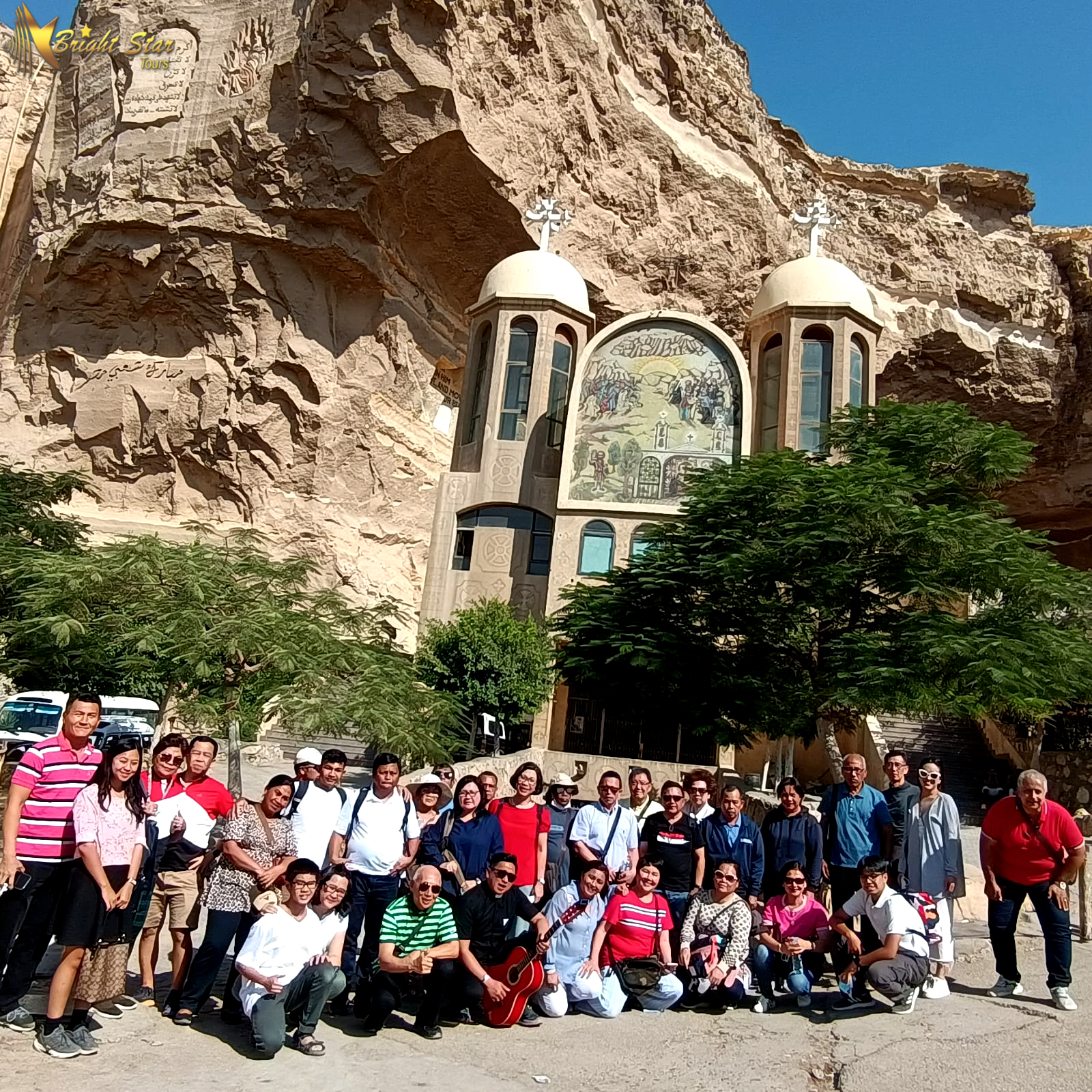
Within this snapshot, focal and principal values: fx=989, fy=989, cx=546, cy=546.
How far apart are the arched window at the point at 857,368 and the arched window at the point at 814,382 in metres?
0.63

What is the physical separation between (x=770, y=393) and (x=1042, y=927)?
72.7ft

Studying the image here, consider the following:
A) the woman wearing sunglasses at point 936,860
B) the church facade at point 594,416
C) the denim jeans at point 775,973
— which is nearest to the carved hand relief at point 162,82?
the church facade at point 594,416

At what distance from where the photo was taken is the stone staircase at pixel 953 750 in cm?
1938

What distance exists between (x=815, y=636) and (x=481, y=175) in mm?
19631

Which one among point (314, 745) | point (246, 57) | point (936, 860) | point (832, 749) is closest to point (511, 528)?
point (314, 745)

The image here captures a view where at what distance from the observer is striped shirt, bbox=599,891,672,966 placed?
5.95 meters

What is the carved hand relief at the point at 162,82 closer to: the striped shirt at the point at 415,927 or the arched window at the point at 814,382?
the arched window at the point at 814,382

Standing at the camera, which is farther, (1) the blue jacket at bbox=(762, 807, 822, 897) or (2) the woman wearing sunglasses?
(1) the blue jacket at bbox=(762, 807, 822, 897)

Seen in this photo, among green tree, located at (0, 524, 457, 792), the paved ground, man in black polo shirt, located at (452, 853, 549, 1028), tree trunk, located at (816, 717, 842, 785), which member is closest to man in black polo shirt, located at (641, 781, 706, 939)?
the paved ground

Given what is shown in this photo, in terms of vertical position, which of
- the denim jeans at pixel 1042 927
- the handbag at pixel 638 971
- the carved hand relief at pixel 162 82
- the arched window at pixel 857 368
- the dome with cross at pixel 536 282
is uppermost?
the carved hand relief at pixel 162 82

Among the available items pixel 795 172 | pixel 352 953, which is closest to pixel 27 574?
pixel 352 953

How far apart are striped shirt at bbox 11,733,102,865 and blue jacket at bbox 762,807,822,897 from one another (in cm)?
419

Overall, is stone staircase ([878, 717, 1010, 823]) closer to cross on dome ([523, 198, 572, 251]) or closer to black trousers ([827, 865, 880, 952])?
black trousers ([827, 865, 880, 952])

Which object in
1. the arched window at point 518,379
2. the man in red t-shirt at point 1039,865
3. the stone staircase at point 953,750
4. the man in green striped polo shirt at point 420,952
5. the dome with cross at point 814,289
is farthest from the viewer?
the dome with cross at point 814,289
